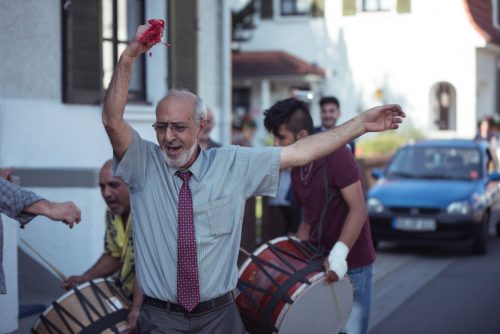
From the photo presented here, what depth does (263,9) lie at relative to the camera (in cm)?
3183

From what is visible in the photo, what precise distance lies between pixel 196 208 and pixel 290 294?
49.8 inches

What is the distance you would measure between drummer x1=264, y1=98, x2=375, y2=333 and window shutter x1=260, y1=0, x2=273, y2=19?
87.4 ft

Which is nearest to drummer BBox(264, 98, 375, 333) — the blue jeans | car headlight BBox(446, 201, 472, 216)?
the blue jeans

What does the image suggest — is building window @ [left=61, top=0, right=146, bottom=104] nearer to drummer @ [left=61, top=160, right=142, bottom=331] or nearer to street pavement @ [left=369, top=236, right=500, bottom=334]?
street pavement @ [left=369, top=236, right=500, bottom=334]

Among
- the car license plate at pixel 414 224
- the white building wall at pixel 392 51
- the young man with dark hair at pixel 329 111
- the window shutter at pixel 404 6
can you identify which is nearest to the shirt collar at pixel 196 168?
the young man with dark hair at pixel 329 111

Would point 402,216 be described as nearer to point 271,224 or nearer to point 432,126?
point 271,224

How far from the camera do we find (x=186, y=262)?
3.95 m

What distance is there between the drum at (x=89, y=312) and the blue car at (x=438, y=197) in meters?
8.28

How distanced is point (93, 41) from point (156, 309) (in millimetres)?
6734

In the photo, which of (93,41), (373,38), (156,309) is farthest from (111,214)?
(373,38)

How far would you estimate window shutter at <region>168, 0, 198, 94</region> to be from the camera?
12203 millimetres

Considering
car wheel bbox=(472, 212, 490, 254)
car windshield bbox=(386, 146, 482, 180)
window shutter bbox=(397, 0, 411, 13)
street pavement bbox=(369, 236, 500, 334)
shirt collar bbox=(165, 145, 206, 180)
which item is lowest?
street pavement bbox=(369, 236, 500, 334)

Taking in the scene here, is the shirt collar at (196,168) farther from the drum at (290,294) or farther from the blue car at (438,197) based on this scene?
the blue car at (438,197)

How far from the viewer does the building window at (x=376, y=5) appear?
30.6 meters
